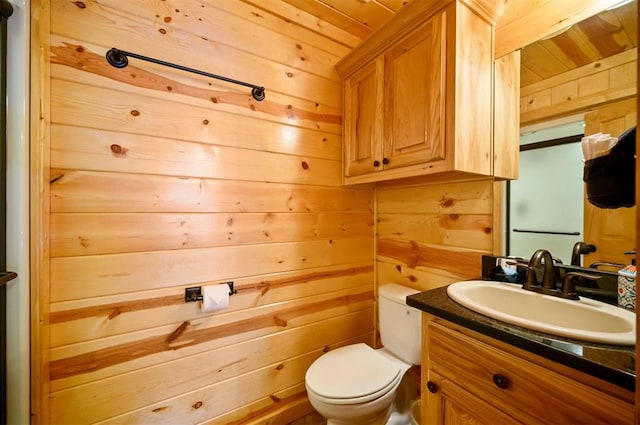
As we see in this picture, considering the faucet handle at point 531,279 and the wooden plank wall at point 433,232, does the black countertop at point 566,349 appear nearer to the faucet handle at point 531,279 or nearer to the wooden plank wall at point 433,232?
the faucet handle at point 531,279

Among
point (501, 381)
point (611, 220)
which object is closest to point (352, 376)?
point (501, 381)

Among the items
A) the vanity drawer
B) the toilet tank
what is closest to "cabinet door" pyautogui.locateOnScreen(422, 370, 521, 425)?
the vanity drawer

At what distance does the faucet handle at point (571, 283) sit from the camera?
37.7 inches

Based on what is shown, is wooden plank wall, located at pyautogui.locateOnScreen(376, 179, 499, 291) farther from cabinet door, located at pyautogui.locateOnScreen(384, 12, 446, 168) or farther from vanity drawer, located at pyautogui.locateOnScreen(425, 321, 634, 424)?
vanity drawer, located at pyautogui.locateOnScreen(425, 321, 634, 424)

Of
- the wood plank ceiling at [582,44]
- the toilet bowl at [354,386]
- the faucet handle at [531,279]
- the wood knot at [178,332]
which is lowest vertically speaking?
the toilet bowl at [354,386]

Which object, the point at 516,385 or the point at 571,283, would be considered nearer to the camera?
the point at 516,385

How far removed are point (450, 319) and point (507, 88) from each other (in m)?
1.11

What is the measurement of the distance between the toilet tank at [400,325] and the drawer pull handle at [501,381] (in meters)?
0.59

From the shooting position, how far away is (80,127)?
1087 millimetres

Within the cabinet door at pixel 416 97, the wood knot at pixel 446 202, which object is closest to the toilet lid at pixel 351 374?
the wood knot at pixel 446 202

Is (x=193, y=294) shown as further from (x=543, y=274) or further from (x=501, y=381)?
(x=543, y=274)

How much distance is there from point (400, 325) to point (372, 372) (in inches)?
11.7

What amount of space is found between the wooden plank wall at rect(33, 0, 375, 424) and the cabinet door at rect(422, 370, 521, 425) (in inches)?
33.4

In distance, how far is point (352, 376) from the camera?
Result: 1274mm
